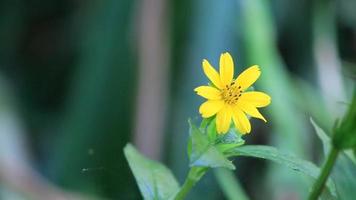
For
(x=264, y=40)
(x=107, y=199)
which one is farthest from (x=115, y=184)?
(x=264, y=40)

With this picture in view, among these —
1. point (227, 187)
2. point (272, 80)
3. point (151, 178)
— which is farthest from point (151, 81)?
point (151, 178)

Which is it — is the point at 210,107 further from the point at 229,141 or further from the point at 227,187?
the point at 227,187

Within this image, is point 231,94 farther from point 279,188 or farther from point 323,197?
point 279,188

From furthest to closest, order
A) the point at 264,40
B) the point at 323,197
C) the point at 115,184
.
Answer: the point at 264,40, the point at 115,184, the point at 323,197

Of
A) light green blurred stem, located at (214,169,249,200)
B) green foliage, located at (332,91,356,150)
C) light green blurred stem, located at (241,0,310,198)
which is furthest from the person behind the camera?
light green blurred stem, located at (241,0,310,198)

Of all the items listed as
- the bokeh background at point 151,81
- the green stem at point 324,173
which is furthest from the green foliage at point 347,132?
the bokeh background at point 151,81

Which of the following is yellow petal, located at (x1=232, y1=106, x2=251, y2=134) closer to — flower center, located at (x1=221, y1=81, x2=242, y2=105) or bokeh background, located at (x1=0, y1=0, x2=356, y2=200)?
flower center, located at (x1=221, y1=81, x2=242, y2=105)

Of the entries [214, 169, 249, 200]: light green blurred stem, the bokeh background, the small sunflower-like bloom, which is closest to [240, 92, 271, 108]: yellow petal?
the small sunflower-like bloom
